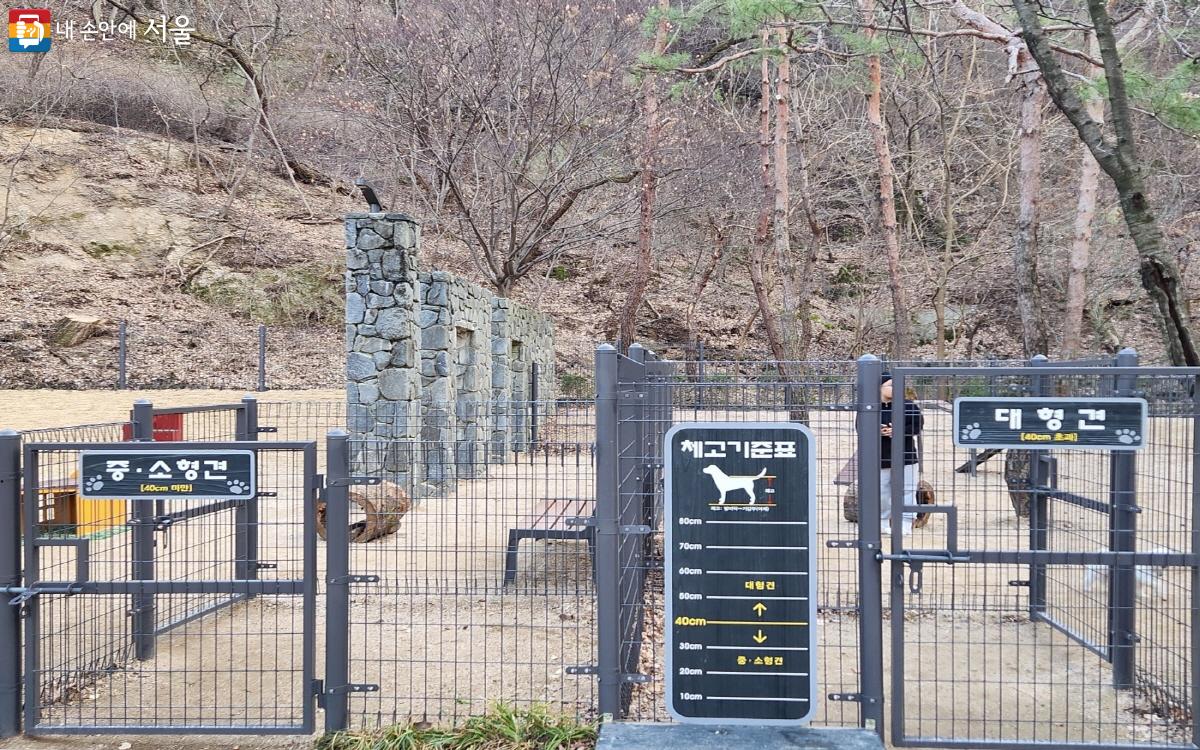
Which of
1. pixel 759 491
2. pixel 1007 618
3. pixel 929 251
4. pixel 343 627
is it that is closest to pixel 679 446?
pixel 759 491

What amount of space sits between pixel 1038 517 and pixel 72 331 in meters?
23.1

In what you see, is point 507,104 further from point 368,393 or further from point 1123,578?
point 1123,578

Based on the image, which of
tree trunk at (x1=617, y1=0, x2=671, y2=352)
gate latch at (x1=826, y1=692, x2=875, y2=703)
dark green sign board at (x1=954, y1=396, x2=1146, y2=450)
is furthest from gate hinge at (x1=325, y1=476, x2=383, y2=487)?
tree trunk at (x1=617, y1=0, x2=671, y2=352)

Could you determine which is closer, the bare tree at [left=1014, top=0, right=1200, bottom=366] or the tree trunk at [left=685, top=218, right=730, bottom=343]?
the bare tree at [left=1014, top=0, right=1200, bottom=366]

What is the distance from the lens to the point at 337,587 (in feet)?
13.5

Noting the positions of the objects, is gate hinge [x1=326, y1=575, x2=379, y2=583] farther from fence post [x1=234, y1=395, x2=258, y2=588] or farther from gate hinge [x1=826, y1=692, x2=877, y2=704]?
gate hinge [x1=826, y1=692, x2=877, y2=704]

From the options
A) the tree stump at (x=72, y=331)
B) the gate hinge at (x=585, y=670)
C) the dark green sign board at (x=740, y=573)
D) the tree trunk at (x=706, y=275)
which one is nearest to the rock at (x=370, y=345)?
the gate hinge at (x=585, y=670)

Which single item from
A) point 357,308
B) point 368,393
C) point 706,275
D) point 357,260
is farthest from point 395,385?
point 706,275

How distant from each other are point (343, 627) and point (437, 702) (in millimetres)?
809

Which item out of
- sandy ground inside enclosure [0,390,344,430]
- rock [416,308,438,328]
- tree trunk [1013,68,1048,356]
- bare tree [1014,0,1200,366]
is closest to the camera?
→ bare tree [1014,0,1200,366]

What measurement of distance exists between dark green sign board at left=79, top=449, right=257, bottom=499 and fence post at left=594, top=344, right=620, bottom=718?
1587 mm

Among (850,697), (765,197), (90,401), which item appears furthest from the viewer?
(90,401)

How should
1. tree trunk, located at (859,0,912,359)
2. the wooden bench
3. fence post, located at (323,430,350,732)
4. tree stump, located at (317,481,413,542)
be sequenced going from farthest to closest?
tree trunk, located at (859,0,912,359) < tree stump, located at (317,481,413,542) < the wooden bench < fence post, located at (323,430,350,732)

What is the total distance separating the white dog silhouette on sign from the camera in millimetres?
3746
